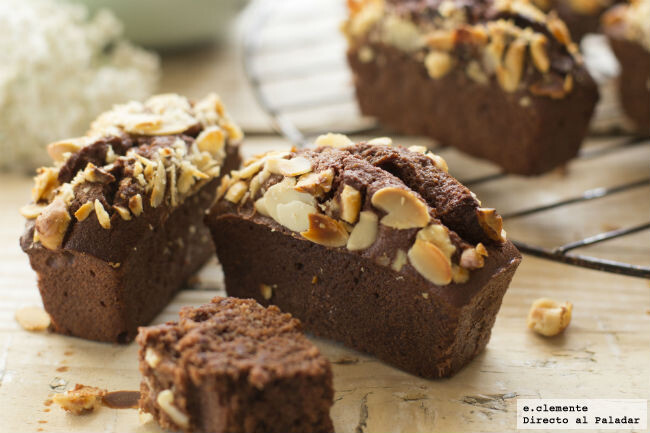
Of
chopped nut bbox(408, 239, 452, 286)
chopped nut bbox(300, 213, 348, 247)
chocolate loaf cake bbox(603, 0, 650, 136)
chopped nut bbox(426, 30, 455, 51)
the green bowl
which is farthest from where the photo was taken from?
the green bowl

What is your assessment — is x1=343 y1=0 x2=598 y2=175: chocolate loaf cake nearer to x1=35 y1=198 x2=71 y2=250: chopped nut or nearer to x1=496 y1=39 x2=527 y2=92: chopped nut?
x1=496 y1=39 x2=527 y2=92: chopped nut

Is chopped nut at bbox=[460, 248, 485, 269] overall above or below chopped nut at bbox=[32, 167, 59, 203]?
below

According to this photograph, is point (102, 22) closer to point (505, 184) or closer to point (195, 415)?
point (505, 184)

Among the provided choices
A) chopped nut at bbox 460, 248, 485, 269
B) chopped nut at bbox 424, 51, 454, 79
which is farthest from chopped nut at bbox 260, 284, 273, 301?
chopped nut at bbox 424, 51, 454, 79

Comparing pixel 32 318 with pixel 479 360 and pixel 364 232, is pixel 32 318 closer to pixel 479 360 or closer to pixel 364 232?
pixel 364 232

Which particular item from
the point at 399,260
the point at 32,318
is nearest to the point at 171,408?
the point at 399,260

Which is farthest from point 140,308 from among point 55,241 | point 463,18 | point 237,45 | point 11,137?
point 237,45

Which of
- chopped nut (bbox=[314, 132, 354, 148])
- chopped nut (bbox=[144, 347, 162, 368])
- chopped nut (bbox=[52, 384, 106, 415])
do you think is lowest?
chopped nut (bbox=[52, 384, 106, 415])
